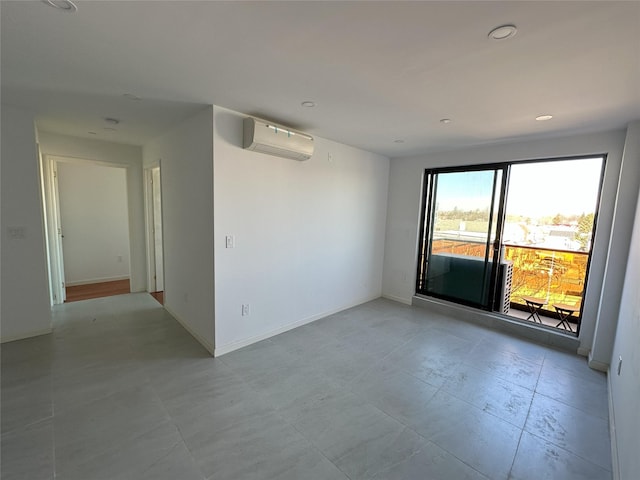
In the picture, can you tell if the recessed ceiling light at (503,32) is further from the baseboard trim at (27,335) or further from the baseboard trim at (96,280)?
the baseboard trim at (96,280)

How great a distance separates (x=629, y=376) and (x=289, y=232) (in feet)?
9.93

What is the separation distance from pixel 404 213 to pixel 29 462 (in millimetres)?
4709

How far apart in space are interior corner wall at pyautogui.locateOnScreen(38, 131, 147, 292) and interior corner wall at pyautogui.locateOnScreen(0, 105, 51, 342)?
42.3 inches

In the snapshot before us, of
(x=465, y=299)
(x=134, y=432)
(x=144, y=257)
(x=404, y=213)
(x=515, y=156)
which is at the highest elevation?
(x=515, y=156)

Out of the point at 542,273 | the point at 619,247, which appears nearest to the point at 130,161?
the point at 619,247

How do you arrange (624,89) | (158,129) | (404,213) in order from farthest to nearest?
(404,213)
(158,129)
(624,89)

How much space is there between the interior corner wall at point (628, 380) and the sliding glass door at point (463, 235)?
1404mm

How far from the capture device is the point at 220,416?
2020mm

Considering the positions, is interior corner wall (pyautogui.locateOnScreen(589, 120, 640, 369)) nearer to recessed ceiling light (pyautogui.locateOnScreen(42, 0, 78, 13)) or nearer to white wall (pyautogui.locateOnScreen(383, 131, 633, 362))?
white wall (pyautogui.locateOnScreen(383, 131, 633, 362))

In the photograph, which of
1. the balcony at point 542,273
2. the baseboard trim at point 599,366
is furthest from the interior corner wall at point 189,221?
the baseboard trim at point 599,366

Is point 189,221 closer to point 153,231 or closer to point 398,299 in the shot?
point 153,231

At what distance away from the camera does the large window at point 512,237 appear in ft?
12.6

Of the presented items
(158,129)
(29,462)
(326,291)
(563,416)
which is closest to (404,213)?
(326,291)

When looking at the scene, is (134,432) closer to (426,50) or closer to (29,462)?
(29,462)
